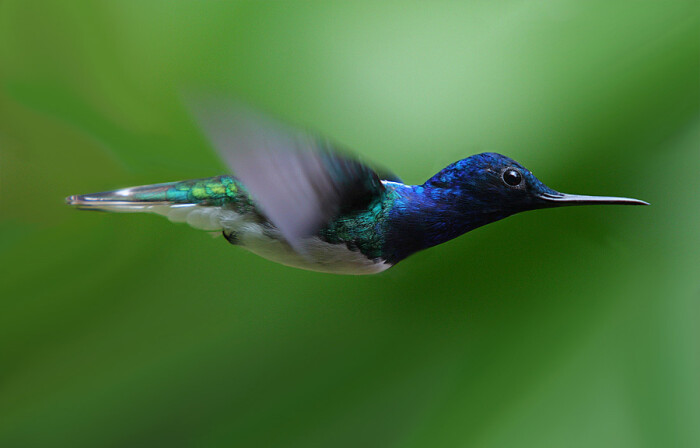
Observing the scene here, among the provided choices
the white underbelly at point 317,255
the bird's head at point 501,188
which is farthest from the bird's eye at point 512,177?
the white underbelly at point 317,255

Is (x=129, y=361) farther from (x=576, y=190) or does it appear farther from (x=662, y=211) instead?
(x=662, y=211)

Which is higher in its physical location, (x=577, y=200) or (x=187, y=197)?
(x=187, y=197)

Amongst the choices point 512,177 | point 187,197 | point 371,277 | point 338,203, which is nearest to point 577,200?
point 512,177

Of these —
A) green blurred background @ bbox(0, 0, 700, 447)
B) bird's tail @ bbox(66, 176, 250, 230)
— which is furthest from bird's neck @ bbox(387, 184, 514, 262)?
green blurred background @ bbox(0, 0, 700, 447)

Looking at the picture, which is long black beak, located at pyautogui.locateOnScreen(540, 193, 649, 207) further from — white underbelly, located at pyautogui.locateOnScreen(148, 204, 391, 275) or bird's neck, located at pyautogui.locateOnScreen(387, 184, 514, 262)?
white underbelly, located at pyautogui.locateOnScreen(148, 204, 391, 275)

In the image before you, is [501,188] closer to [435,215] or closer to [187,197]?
[435,215]

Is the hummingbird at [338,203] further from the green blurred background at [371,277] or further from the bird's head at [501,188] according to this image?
the green blurred background at [371,277]

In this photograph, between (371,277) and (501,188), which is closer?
(501,188)
